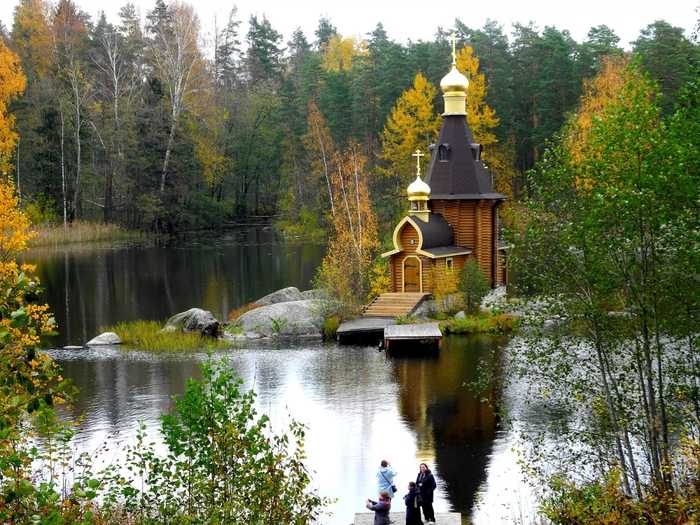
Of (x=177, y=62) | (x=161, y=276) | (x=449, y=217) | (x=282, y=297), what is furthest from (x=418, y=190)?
Answer: (x=177, y=62)

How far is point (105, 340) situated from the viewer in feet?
84.0

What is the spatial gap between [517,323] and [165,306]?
22414 mm

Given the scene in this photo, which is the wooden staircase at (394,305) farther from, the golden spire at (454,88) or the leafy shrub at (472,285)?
the golden spire at (454,88)

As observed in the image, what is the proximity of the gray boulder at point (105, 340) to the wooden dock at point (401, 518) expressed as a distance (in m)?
16.2

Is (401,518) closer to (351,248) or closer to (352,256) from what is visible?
(352,256)

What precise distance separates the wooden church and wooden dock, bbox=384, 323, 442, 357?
4.01 m

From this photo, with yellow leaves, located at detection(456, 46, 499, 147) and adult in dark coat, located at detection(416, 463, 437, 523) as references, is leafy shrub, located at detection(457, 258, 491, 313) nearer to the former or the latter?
adult in dark coat, located at detection(416, 463, 437, 523)

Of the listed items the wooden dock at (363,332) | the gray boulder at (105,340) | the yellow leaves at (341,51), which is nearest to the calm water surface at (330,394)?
the gray boulder at (105,340)

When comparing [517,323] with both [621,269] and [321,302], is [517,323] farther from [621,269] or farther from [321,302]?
[321,302]

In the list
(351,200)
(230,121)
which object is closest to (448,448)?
(351,200)

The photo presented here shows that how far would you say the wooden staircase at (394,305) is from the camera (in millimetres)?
26344

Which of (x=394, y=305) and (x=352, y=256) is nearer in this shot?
(x=394, y=305)

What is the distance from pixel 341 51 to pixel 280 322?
188ft

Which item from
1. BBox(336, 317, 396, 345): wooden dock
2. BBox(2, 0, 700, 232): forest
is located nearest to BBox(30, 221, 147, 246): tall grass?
BBox(2, 0, 700, 232): forest
